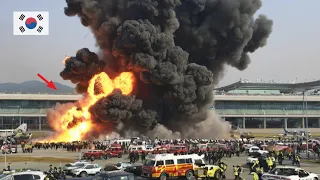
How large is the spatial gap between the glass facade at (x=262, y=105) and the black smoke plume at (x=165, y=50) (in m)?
47.4

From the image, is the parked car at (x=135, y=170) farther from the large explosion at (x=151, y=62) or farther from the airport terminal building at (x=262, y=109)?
the airport terminal building at (x=262, y=109)

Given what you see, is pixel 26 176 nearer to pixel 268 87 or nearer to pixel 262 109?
pixel 262 109

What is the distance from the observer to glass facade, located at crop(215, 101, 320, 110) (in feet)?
429

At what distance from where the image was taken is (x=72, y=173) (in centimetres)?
3678

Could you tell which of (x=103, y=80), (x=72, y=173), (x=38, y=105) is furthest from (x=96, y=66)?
(x=38, y=105)

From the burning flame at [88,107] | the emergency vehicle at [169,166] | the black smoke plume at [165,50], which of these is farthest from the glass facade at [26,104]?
the emergency vehicle at [169,166]

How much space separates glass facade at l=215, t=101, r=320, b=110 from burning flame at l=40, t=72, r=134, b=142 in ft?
198

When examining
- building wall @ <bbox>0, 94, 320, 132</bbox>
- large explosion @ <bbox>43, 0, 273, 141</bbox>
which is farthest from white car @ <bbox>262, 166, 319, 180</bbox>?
building wall @ <bbox>0, 94, 320, 132</bbox>

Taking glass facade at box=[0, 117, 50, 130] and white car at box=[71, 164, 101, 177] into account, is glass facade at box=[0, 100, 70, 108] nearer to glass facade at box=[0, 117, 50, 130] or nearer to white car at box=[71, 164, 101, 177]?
glass facade at box=[0, 117, 50, 130]

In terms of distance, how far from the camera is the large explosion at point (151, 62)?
68.8 metres

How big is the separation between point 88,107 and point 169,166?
144 ft

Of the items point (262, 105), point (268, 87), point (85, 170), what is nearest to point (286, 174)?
point (85, 170)

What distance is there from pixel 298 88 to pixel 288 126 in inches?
1656

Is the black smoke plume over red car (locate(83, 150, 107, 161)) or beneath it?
over
